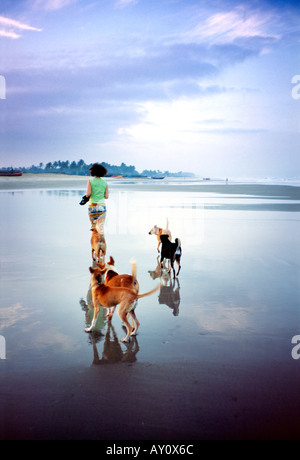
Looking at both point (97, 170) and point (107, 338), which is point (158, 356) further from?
point (97, 170)

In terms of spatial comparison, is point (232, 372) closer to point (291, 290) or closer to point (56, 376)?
point (56, 376)

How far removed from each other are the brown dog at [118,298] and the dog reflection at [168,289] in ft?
3.78

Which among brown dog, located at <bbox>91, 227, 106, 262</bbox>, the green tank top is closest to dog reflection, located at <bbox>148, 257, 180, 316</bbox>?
brown dog, located at <bbox>91, 227, 106, 262</bbox>

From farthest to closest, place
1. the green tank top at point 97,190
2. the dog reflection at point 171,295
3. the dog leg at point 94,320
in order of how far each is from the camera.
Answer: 1. the green tank top at point 97,190
2. the dog reflection at point 171,295
3. the dog leg at point 94,320

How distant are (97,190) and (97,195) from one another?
12 cm

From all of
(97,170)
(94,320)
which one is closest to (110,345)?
(94,320)

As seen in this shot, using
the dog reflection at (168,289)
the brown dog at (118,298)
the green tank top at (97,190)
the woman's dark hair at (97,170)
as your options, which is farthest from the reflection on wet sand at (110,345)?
the woman's dark hair at (97,170)

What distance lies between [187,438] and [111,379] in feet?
3.49

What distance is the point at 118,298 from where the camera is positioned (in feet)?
15.6

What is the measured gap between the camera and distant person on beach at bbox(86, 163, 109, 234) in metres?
8.91

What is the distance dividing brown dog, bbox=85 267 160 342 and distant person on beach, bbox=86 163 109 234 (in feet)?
12.9

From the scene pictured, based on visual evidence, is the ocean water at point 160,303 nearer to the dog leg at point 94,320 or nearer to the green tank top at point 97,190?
the dog leg at point 94,320

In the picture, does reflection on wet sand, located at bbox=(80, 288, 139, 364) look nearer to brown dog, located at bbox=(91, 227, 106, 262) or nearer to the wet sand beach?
the wet sand beach

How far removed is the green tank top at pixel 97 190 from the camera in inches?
351
